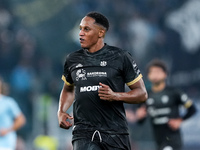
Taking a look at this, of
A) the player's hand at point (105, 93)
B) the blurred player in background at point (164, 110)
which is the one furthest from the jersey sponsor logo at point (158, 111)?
the player's hand at point (105, 93)

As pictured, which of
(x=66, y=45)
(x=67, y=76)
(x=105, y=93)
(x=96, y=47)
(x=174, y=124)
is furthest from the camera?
(x=66, y=45)

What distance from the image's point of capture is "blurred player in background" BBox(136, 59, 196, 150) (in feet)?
27.4

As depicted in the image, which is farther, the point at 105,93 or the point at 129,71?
the point at 129,71

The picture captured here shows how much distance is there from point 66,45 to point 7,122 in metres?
6.43

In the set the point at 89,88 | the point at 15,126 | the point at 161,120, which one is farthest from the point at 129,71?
the point at 15,126

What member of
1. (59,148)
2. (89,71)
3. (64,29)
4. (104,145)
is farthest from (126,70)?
(64,29)

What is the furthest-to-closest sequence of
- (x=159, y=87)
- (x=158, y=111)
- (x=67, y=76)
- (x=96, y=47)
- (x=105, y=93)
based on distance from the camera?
(x=159, y=87) → (x=158, y=111) → (x=67, y=76) → (x=96, y=47) → (x=105, y=93)

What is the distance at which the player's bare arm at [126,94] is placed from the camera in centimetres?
463

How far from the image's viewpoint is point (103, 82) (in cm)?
491

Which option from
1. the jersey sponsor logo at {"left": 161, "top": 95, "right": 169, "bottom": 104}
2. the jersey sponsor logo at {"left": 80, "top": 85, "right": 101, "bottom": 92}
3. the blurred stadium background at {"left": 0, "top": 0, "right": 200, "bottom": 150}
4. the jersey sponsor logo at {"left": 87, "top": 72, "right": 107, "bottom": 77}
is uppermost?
the blurred stadium background at {"left": 0, "top": 0, "right": 200, "bottom": 150}

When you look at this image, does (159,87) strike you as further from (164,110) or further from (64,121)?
(64,121)

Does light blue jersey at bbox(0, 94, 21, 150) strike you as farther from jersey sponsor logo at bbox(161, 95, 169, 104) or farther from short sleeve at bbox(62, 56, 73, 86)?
short sleeve at bbox(62, 56, 73, 86)

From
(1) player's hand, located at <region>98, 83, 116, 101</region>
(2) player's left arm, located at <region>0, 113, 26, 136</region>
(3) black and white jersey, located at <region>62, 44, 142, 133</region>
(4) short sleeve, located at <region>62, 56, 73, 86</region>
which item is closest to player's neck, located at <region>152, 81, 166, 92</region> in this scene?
(2) player's left arm, located at <region>0, 113, 26, 136</region>

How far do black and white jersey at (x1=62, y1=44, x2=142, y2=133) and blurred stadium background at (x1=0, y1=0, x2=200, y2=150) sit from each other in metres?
8.79
